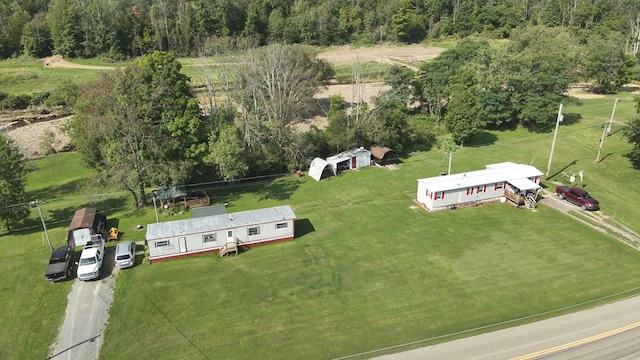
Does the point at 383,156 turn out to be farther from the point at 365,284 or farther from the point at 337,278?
the point at 365,284

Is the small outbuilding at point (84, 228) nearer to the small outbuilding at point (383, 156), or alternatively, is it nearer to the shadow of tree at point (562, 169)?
the small outbuilding at point (383, 156)

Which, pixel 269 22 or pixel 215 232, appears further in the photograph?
pixel 269 22

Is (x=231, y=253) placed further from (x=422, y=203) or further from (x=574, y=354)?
(x=574, y=354)

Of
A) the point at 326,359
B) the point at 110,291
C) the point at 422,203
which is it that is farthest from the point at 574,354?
the point at 110,291

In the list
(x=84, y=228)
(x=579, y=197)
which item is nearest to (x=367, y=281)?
(x=84, y=228)

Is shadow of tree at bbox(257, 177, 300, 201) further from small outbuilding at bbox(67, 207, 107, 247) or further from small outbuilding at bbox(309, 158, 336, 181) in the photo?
small outbuilding at bbox(67, 207, 107, 247)

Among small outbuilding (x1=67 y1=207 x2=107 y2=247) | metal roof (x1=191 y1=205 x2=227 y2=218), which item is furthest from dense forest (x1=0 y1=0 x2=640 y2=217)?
metal roof (x1=191 y1=205 x2=227 y2=218)
